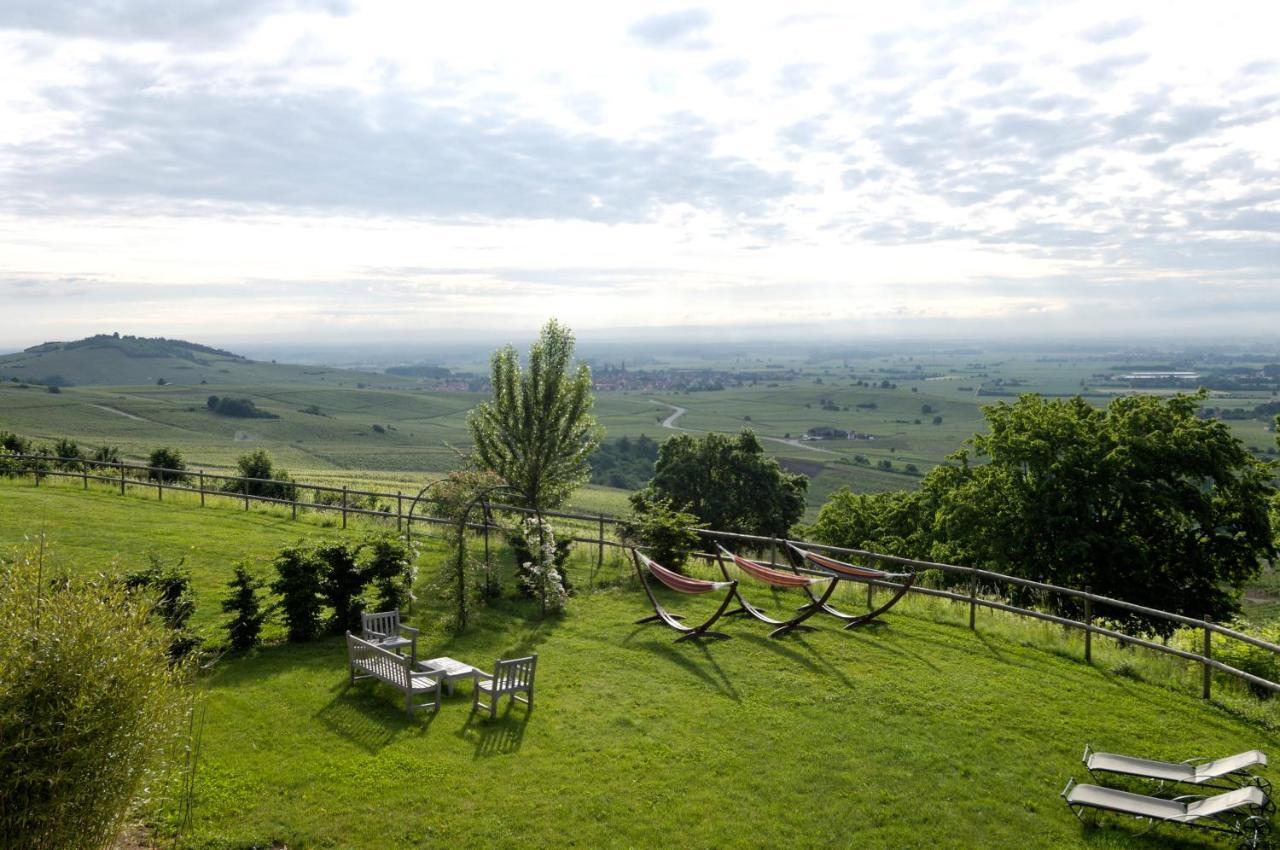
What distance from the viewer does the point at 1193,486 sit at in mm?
20578

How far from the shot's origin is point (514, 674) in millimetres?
10453

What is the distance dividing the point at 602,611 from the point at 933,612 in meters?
5.97

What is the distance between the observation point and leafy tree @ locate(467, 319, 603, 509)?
23625 mm

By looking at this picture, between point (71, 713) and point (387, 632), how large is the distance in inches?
309

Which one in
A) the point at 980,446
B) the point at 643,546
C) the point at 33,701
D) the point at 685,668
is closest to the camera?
the point at 33,701

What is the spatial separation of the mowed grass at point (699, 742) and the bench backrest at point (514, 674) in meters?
0.37

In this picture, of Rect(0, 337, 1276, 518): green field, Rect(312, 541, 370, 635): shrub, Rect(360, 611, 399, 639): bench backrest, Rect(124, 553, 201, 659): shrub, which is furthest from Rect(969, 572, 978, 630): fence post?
Rect(0, 337, 1276, 518): green field

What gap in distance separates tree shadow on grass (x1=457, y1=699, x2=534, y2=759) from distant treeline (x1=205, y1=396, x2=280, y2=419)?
122 m

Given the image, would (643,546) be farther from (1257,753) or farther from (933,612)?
(1257,753)

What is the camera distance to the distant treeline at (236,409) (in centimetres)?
11931

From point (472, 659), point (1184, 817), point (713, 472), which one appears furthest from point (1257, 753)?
point (713, 472)

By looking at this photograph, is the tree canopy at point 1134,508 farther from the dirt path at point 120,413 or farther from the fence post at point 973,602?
the dirt path at point 120,413

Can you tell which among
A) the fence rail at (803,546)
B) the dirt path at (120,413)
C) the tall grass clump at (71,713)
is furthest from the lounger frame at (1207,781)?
the dirt path at (120,413)

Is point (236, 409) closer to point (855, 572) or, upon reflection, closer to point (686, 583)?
point (686, 583)
